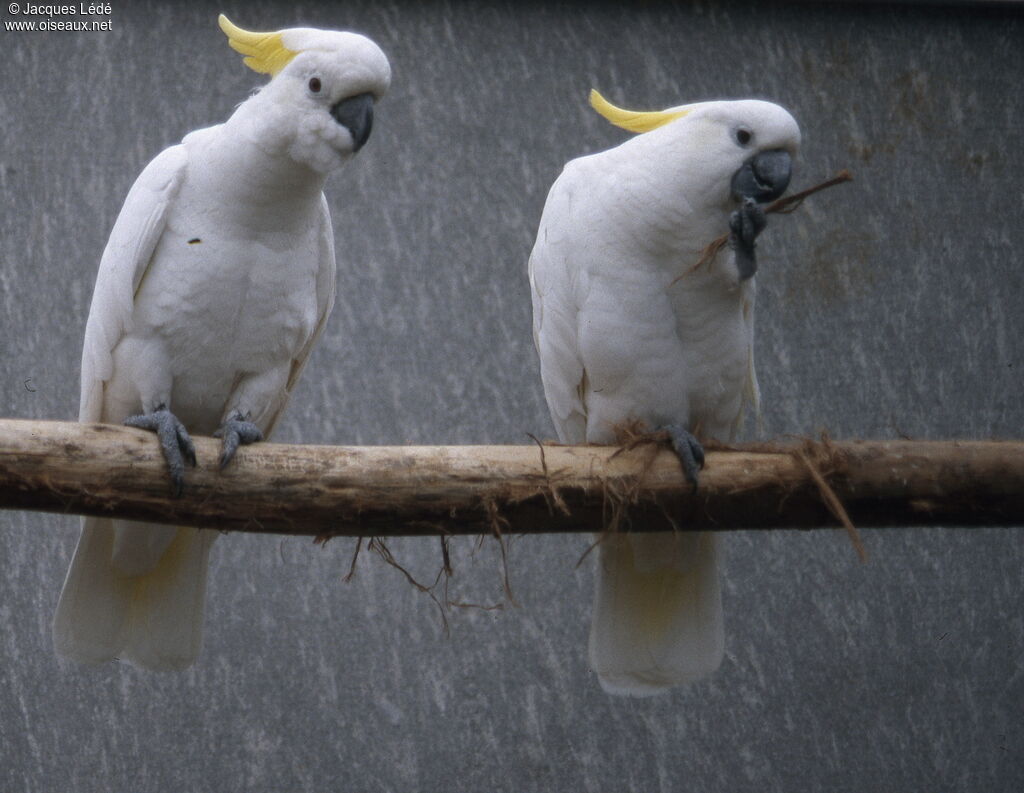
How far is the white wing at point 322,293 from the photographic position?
2.27 m

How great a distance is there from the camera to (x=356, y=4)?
294 cm

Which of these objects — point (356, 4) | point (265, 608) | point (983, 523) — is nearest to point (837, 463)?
point (983, 523)

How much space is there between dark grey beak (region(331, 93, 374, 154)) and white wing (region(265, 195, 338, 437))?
0.89 feet

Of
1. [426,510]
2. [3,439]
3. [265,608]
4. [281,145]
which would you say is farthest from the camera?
[265,608]

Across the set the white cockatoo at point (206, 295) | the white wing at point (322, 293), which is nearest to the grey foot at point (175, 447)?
the white cockatoo at point (206, 295)

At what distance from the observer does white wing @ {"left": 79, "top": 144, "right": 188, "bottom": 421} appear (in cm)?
209

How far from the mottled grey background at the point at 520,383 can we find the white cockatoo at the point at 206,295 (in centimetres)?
59

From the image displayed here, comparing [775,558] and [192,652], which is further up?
[192,652]

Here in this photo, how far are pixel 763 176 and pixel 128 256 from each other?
1176mm

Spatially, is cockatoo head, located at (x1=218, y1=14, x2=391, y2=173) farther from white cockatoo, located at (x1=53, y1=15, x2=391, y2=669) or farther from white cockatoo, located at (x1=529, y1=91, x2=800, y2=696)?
white cockatoo, located at (x1=529, y1=91, x2=800, y2=696)

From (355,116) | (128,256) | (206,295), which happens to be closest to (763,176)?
(355,116)

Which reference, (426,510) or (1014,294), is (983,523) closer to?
(426,510)

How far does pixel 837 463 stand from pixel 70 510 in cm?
129

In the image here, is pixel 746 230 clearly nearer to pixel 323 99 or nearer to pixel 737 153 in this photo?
pixel 737 153
